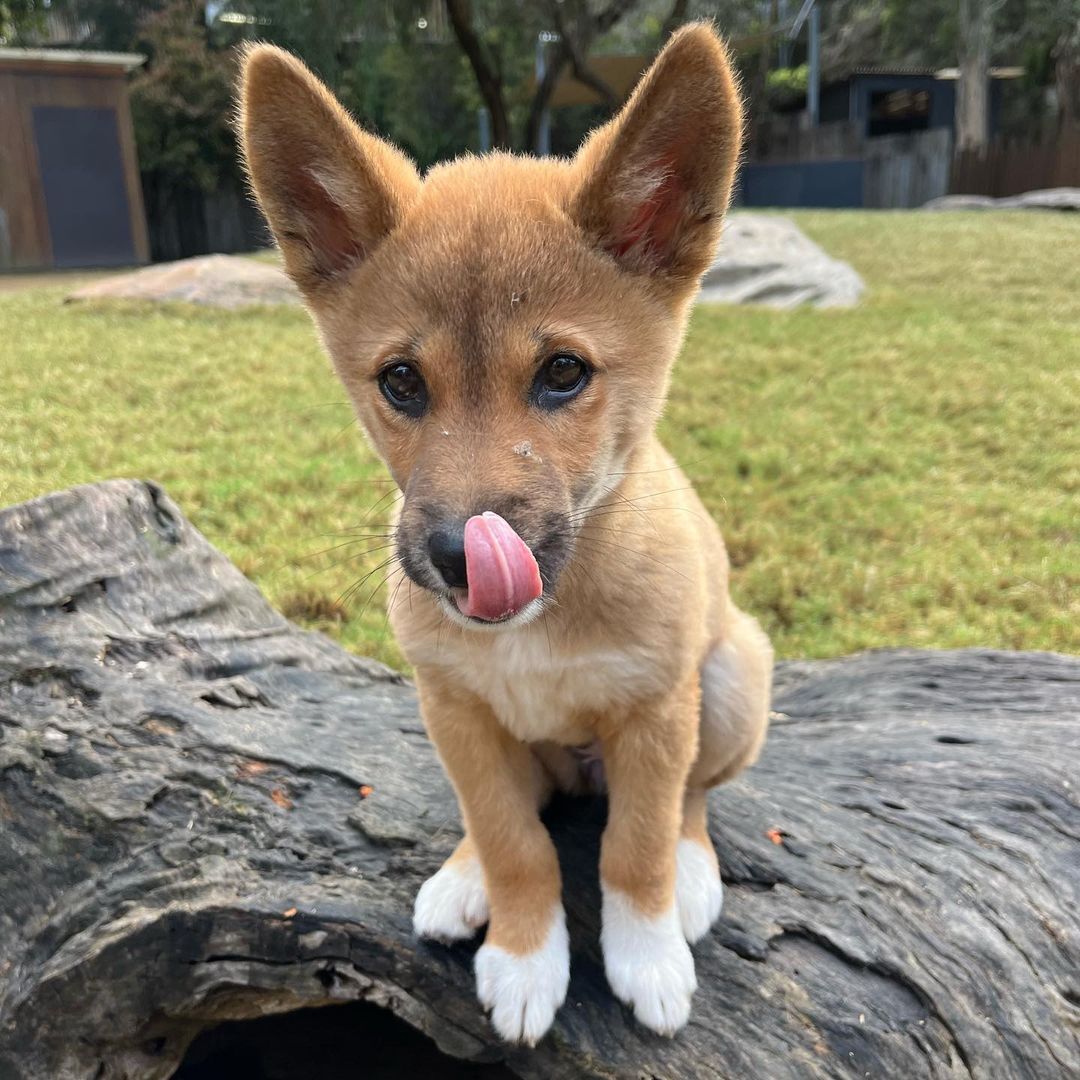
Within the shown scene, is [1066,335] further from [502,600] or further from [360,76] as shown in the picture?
[360,76]

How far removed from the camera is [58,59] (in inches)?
624

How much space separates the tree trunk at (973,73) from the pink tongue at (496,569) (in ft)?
91.8

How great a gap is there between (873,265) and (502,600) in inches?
513

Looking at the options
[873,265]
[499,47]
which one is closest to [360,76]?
[499,47]

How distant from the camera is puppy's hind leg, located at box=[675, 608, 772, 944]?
2.41 metres

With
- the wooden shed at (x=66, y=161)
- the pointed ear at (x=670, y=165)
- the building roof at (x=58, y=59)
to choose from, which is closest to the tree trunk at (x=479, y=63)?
the building roof at (x=58, y=59)

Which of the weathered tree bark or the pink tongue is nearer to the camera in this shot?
the pink tongue

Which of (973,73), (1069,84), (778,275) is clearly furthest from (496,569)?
(973,73)

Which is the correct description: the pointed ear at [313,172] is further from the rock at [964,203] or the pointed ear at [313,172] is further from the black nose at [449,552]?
the rock at [964,203]

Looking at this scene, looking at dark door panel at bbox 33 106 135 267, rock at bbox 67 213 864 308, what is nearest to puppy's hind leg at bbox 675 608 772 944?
rock at bbox 67 213 864 308

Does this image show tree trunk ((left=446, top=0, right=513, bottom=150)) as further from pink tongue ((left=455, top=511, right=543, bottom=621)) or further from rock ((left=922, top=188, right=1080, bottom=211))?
pink tongue ((left=455, top=511, right=543, bottom=621))

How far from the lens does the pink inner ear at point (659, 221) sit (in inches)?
86.2

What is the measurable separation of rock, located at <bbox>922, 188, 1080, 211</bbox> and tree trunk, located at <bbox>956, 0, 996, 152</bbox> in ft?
12.5

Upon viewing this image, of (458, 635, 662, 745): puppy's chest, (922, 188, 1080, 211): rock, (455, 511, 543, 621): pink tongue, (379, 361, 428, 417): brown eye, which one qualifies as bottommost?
(922, 188, 1080, 211): rock
